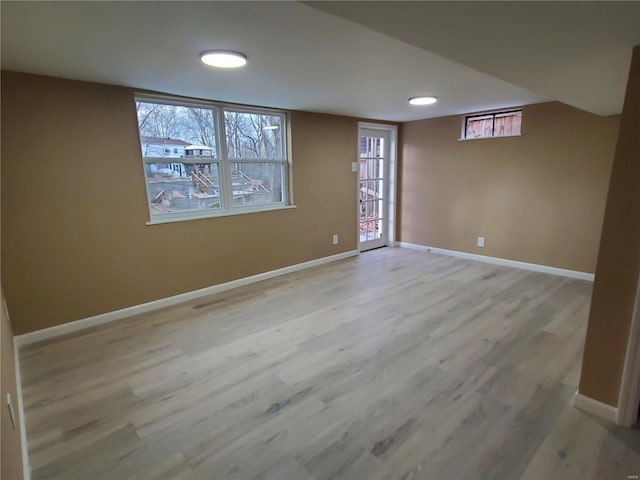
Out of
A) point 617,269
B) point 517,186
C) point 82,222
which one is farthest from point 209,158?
point 517,186

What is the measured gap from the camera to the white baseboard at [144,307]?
2.90m

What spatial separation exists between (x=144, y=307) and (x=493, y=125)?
4879mm


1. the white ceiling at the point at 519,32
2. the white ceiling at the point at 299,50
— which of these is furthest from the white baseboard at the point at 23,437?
the white ceiling at the point at 519,32

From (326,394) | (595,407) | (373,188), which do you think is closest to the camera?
(595,407)

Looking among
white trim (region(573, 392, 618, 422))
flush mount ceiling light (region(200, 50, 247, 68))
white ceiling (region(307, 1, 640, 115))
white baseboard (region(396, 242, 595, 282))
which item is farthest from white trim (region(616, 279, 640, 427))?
flush mount ceiling light (region(200, 50, 247, 68))

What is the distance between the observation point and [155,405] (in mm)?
2076

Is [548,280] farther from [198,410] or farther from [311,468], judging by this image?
[198,410]

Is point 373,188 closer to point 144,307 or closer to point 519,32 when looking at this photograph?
point 144,307

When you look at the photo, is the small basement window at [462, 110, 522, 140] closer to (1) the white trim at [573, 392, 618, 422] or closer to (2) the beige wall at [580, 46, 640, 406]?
(2) the beige wall at [580, 46, 640, 406]

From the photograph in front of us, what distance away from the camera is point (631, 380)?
1788 mm

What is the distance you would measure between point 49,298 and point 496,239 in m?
5.21

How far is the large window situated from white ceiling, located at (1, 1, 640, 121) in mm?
361

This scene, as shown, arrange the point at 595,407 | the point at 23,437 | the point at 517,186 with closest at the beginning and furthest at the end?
1. the point at 23,437
2. the point at 595,407
3. the point at 517,186

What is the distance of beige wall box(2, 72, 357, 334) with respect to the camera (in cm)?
269
